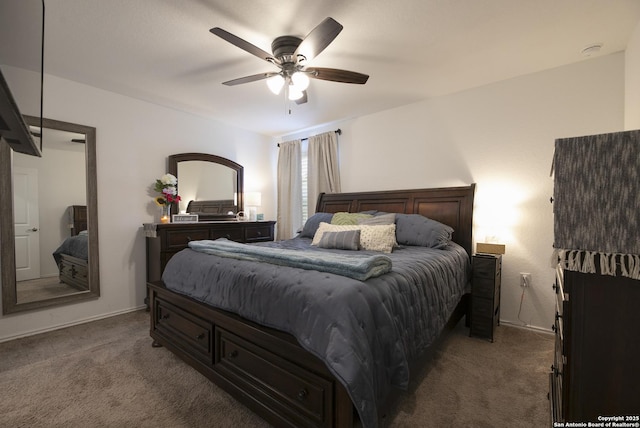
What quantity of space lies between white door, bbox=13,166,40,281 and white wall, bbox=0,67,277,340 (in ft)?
1.49

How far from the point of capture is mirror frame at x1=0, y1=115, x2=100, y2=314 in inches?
99.0

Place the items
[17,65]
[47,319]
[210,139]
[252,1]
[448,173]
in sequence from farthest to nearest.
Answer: [210,139] < [448,173] < [47,319] < [252,1] < [17,65]

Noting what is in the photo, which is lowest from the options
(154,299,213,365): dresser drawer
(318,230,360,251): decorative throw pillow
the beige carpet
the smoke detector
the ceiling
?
the beige carpet

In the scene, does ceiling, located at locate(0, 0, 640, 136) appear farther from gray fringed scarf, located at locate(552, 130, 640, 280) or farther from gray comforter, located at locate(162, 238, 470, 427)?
gray comforter, located at locate(162, 238, 470, 427)

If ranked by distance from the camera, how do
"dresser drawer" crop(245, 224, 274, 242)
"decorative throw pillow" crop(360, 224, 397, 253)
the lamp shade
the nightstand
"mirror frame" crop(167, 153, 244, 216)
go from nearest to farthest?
the nightstand, "decorative throw pillow" crop(360, 224, 397, 253), "mirror frame" crop(167, 153, 244, 216), "dresser drawer" crop(245, 224, 274, 242), the lamp shade

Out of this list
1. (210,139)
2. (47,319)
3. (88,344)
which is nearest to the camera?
(88,344)

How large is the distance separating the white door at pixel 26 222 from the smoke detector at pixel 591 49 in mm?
5215

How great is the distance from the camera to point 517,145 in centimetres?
281

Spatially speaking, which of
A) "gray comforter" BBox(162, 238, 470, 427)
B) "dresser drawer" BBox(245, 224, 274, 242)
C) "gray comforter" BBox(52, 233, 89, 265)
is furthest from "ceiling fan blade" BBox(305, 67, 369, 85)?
"gray comforter" BBox(52, 233, 89, 265)

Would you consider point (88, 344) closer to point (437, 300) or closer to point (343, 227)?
point (343, 227)

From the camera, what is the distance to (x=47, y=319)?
275 cm

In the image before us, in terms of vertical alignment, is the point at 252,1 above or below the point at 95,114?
above

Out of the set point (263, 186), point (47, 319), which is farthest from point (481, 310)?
point (47, 319)

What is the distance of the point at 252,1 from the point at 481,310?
310 centimetres
